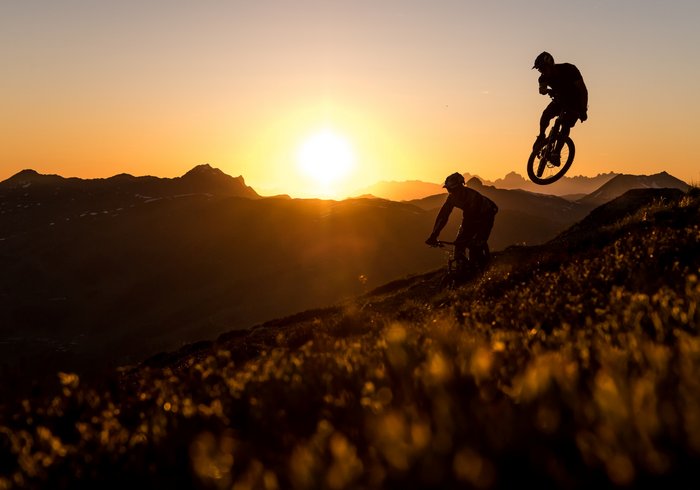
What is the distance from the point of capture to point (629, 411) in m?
2.12

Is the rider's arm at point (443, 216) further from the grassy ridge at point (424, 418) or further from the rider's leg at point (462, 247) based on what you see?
the grassy ridge at point (424, 418)

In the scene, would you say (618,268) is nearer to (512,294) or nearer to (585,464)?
(512,294)

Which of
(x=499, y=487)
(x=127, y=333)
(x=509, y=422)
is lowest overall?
(x=127, y=333)

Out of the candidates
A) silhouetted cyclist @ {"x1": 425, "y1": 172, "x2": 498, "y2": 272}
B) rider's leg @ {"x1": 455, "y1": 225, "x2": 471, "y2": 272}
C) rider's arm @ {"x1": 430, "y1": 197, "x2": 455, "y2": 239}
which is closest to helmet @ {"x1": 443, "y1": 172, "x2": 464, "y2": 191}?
silhouetted cyclist @ {"x1": 425, "y1": 172, "x2": 498, "y2": 272}

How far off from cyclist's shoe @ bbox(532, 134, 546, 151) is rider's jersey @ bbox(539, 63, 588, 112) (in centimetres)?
165

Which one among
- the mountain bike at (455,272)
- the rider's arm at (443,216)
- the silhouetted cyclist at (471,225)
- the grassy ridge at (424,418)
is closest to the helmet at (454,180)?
the silhouetted cyclist at (471,225)

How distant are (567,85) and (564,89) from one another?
5.1 inches

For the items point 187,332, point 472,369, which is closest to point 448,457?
point 472,369

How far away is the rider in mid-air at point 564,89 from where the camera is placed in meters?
15.2

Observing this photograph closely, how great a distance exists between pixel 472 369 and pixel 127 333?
198865 millimetres

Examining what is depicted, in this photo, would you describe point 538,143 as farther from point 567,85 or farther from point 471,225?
point 471,225

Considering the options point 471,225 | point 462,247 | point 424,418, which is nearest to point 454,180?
point 471,225

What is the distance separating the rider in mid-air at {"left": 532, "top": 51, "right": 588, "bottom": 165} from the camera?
15164mm

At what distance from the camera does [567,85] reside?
1545cm
